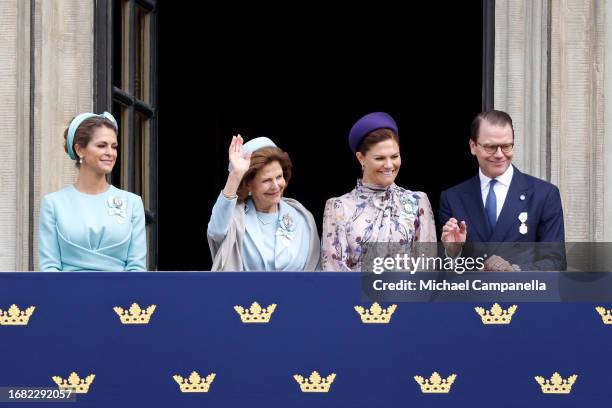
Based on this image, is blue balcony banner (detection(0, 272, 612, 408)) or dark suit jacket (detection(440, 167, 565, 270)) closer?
blue balcony banner (detection(0, 272, 612, 408))

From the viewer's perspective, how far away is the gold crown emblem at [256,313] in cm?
672

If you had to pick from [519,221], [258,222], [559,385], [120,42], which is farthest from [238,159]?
[120,42]

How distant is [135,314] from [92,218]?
509 millimetres

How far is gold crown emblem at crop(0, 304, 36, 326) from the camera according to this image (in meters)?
6.73

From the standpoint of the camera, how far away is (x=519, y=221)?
691 centimetres

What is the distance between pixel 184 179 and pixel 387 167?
6.07 metres

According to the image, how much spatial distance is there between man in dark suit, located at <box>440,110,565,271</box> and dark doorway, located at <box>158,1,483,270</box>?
229 inches

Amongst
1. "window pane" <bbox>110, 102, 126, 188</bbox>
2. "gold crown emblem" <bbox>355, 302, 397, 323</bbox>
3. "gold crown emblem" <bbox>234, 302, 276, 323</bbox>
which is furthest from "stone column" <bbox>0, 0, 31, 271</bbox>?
"gold crown emblem" <bbox>355, 302, 397, 323</bbox>

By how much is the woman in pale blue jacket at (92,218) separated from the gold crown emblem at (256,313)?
0.52 m

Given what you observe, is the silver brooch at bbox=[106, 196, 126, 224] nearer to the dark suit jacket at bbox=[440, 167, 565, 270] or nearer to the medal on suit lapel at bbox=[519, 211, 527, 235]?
the dark suit jacket at bbox=[440, 167, 565, 270]

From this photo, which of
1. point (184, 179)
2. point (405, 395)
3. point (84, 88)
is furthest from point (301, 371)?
point (184, 179)

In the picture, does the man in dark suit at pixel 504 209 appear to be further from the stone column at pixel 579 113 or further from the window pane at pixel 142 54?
the window pane at pixel 142 54

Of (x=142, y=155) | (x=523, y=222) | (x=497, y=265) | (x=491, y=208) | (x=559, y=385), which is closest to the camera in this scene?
(x=559, y=385)

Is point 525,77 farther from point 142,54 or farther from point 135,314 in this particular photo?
point 135,314
